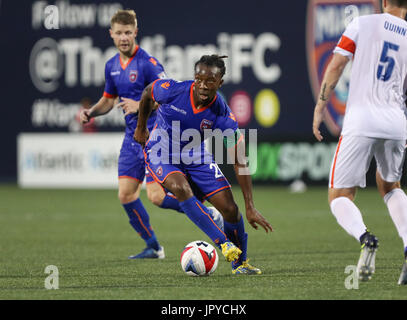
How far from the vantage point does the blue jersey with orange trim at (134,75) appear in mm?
8070

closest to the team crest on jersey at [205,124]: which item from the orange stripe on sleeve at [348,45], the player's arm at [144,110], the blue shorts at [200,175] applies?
the blue shorts at [200,175]

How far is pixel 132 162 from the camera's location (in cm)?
809

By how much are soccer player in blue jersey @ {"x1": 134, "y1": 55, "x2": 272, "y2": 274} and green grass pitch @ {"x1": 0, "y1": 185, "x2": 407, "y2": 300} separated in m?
0.43

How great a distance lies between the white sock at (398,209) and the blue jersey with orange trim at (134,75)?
9.88 ft

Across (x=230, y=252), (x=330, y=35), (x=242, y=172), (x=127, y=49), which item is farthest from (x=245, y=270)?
(x=330, y=35)

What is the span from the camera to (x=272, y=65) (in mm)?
18219

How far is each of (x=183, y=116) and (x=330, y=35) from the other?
1108 cm

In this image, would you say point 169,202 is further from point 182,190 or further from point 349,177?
point 349,177

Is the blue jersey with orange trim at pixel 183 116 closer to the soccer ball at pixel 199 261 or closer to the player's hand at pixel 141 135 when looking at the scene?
the player's hand at pixel 141 135

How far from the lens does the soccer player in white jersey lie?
5.48 meters

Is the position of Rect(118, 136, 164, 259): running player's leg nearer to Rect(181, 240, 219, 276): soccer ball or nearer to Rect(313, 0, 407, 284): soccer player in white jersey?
Rect(181, 240, 219, 276): soccer ball

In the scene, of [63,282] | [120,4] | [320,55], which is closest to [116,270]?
[63,282]

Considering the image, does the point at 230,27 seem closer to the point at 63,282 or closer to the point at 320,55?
the point at 320,55

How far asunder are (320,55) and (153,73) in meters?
9.93
